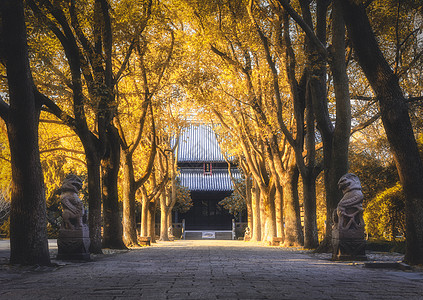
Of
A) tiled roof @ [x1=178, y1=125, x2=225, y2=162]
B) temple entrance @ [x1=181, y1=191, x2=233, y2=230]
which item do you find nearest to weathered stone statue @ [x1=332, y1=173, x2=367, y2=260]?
temple entrance @ [x1=181, y1=191, x2=233, y2=230]

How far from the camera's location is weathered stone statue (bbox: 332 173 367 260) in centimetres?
1035

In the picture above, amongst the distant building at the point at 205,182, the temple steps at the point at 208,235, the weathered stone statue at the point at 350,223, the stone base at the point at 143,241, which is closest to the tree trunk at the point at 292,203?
the weathered stone statue at the point at 350,223

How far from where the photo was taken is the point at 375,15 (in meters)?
14.0

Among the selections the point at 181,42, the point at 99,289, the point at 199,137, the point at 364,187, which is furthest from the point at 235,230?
the point at 99,289

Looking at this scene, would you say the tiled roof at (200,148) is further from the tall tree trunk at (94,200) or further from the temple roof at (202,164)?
the tall tree trunk at (94,200)

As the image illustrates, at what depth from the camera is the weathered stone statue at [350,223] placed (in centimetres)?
1035

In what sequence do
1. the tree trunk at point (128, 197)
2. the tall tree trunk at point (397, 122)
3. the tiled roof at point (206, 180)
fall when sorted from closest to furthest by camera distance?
the tall tree trunk at point (397, 122), the tree trunk at point (128, 197), the tiled roof at point (206, 180)

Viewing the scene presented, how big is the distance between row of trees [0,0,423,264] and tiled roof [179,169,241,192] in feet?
56.0

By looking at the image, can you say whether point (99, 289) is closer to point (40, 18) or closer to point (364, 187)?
point (40, 18)

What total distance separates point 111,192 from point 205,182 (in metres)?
27.8

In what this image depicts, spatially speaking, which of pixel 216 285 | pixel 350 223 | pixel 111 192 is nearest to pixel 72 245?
pixel 111 192

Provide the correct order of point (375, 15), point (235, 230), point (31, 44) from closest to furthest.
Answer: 1. point (31, 44)
2. point (375, 15)
3. point (235, 230)

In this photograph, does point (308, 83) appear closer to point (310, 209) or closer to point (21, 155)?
point (310, 209)

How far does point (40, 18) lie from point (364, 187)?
15173 mm
